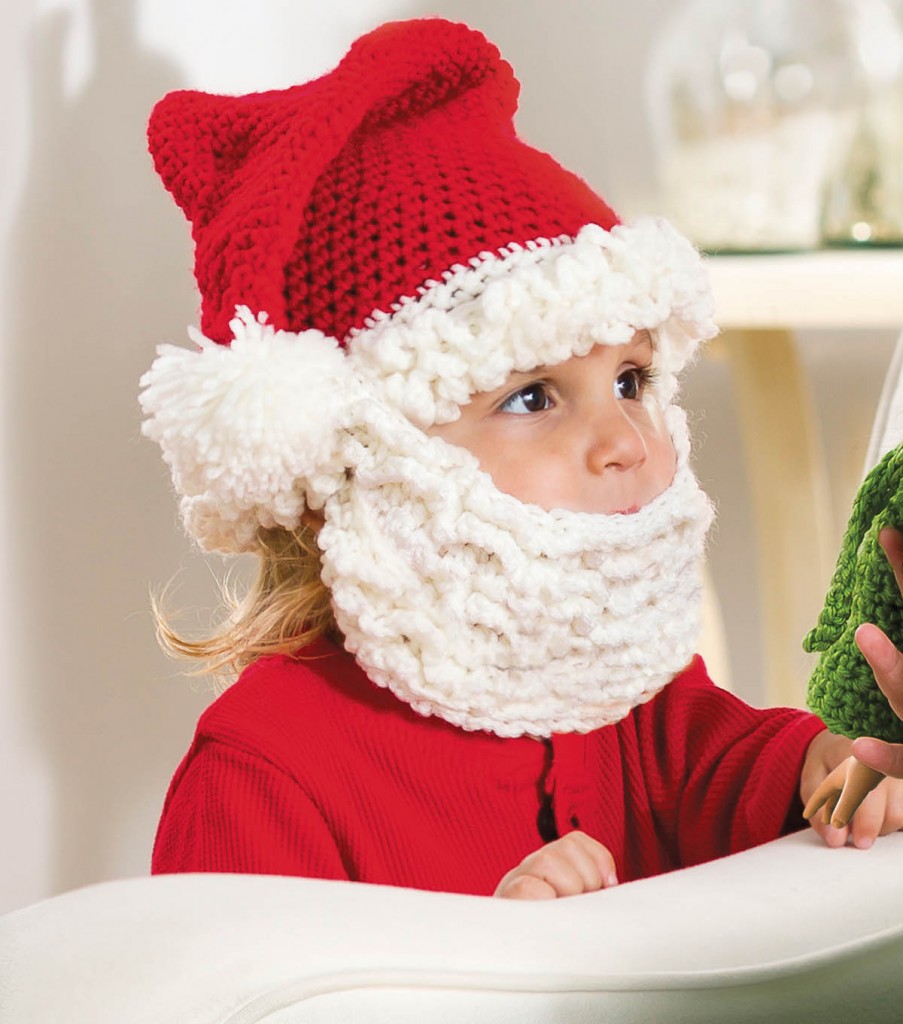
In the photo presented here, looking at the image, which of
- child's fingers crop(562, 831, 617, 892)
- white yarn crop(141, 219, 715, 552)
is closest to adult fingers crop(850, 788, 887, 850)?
child's fingers crop(562, 831, 617, 892)

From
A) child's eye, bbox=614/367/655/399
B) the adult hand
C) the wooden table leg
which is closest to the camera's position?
the adult hand

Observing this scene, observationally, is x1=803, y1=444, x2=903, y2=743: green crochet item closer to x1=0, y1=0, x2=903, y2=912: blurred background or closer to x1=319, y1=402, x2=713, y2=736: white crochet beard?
x1=319, y1=402, x2=713, y2=736: white crochet beard

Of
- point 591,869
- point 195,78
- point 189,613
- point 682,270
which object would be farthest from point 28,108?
point 591,869

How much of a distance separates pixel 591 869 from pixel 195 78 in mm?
744

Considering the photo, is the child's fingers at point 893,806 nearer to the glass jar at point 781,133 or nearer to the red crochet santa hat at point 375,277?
the red crochet santa hat at point 375,277

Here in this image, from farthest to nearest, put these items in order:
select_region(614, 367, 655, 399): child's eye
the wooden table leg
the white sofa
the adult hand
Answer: the wooden table leg → select_region(614, 367, 655, 399): child's eye → the adult hand → the white sofa

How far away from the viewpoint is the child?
67cm

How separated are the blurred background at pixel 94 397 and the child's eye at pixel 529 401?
1.52ft

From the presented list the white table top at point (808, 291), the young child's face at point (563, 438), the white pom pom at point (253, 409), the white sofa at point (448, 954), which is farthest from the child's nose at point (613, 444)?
the white table top at point (808, 291)

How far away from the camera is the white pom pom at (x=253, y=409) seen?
0.66 metres

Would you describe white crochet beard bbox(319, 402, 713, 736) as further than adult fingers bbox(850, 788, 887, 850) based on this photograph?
Yes

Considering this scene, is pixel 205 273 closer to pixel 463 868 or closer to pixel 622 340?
pixel 622 340

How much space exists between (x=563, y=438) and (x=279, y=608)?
0.62 ft

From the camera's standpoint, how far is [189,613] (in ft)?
3.84
